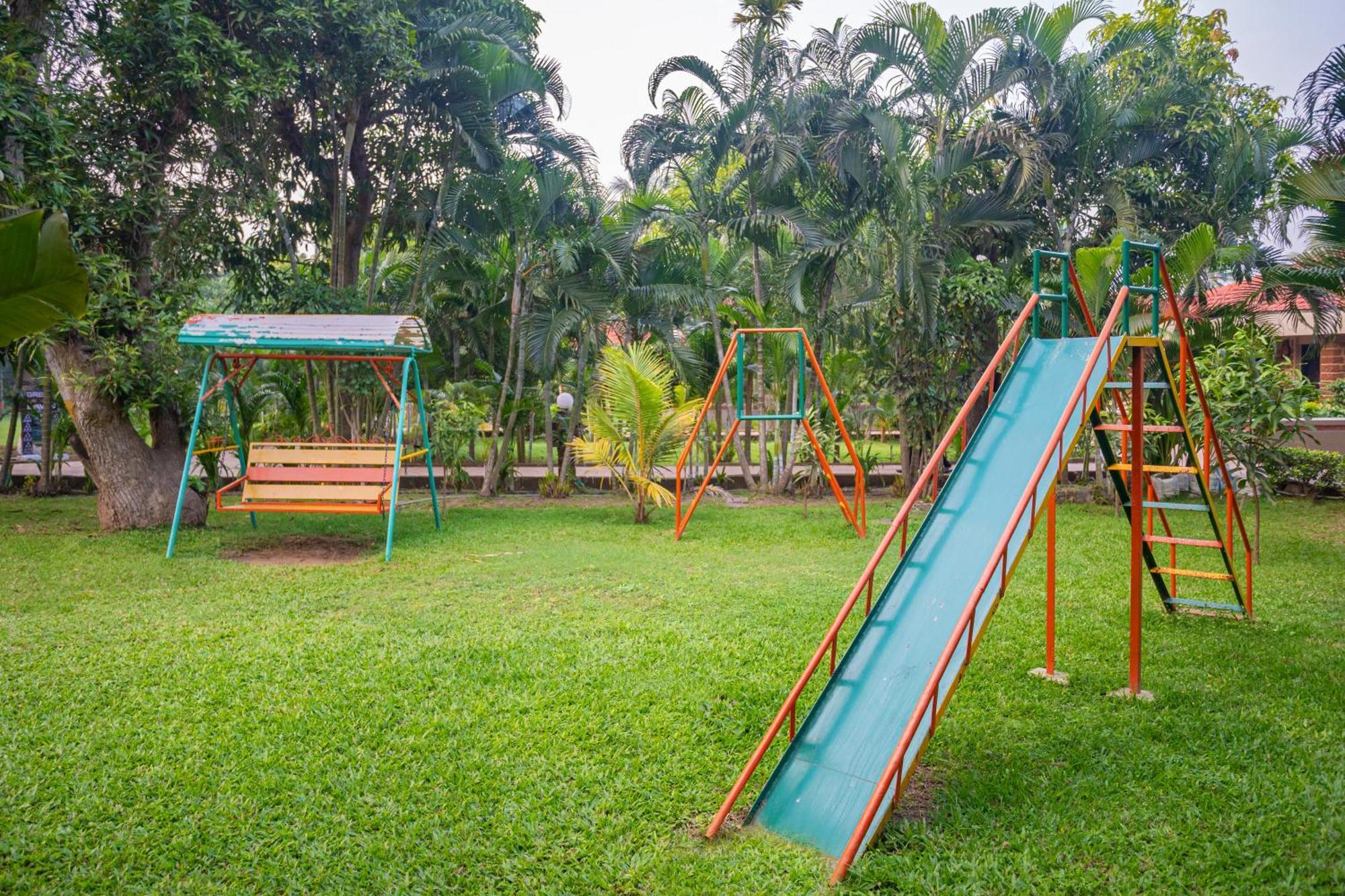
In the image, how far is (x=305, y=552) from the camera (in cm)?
911

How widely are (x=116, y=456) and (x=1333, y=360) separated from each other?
20512 mm

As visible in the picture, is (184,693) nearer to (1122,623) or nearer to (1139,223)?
(1122,623)

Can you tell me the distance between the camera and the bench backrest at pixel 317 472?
929cm

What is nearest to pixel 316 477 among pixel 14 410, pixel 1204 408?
pixel 14 410

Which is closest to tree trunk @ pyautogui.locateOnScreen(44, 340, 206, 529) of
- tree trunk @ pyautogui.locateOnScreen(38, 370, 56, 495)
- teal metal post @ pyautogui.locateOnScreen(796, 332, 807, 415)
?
tree trunk @ pyautogui.locateOnScreen(38, 370, 56, 495)

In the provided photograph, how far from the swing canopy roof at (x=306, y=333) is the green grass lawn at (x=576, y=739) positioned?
7.08ft

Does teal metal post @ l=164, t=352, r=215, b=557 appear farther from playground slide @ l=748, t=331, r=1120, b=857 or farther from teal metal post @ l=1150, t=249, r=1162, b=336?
teal metal post @ l=1150, t=249, r=1162, b=336

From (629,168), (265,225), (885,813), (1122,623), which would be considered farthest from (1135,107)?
(885,813)

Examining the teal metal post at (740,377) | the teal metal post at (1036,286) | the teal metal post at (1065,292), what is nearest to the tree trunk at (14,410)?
the teal metal post at (740,377)

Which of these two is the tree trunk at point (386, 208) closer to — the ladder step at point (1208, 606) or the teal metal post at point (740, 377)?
the teal metal post at point (740, 377)

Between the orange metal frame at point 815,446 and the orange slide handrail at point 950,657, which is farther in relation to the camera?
the orange metal frame at point 815,446

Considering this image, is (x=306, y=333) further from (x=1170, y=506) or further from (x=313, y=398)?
(x=1170, y=506)

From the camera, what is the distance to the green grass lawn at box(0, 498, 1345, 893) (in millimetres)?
3250

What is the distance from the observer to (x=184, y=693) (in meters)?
4.86
